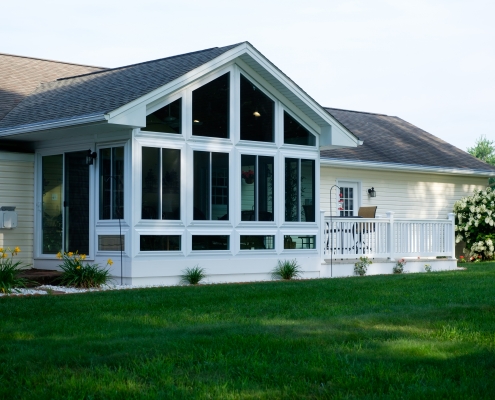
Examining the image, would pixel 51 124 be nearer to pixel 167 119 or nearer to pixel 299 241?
pixel 167 119

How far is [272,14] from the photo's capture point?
1812 centimetres

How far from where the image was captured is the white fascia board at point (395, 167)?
18.2 metres

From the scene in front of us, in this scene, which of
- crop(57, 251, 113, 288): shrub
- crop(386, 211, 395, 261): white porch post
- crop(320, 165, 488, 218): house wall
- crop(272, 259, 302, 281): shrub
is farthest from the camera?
crop(320, 165, 488, 218): house wall

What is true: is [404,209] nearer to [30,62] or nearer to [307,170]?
[307,170]

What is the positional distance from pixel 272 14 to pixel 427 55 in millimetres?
10703

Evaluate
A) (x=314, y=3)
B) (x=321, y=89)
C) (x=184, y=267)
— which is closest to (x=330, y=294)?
(x=184, y=267)

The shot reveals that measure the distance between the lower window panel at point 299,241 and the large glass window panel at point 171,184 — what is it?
265 cm

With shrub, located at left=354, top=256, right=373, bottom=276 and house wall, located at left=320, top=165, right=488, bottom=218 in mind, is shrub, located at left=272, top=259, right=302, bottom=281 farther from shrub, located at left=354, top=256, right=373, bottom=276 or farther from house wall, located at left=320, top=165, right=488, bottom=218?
house wall, located at left=320, top=165, right=488, bottom=218

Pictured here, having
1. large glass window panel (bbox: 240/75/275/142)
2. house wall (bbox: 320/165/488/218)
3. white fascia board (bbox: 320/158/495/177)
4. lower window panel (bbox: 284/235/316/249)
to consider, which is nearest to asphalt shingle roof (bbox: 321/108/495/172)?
white fascia board (bbox: 320/158/495/177)

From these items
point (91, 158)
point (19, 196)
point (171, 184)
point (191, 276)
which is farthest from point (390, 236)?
point (19, 196)

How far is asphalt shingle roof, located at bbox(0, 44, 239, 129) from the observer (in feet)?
42.1

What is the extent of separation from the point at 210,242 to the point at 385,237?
4.63 metres

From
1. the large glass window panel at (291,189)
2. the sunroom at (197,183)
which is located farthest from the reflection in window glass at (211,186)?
the large glass window panel at (291,189)

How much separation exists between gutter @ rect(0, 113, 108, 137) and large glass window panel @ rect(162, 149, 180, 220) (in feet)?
4.94
